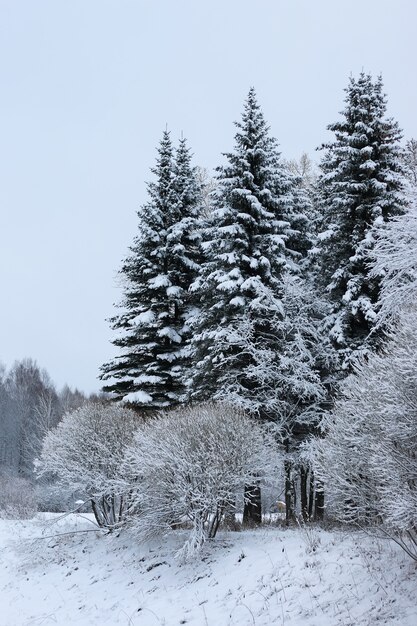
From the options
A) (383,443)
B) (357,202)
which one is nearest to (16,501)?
(357,202)

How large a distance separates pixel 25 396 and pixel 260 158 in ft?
166

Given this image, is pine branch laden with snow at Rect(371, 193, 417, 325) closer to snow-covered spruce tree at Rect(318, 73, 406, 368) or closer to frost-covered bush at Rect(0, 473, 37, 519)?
snow-covered spruce tree at Rect(318, 73, 406, 368)

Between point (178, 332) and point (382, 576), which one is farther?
point (178, 332)

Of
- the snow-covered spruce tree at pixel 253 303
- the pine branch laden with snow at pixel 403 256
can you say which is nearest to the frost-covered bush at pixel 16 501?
the snow-covered spruce tree at pixel 253 303

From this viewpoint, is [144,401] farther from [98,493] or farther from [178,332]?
[98,493]

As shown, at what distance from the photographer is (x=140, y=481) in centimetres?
1429

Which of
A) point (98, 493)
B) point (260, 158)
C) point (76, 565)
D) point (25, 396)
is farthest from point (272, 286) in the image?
point (25, 396)

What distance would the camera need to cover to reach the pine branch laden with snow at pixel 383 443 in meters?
6.68

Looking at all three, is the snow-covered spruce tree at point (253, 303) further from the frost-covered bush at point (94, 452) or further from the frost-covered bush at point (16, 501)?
the frost-covered bush at point (16, 501)

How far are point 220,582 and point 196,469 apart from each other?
2398 mm

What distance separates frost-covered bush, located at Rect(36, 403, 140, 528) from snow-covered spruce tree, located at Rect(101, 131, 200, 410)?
2.86 m

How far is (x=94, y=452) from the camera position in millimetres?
15578

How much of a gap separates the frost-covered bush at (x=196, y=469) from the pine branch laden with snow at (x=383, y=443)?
95.3 inches

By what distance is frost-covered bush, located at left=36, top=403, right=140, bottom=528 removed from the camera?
15.4 m
